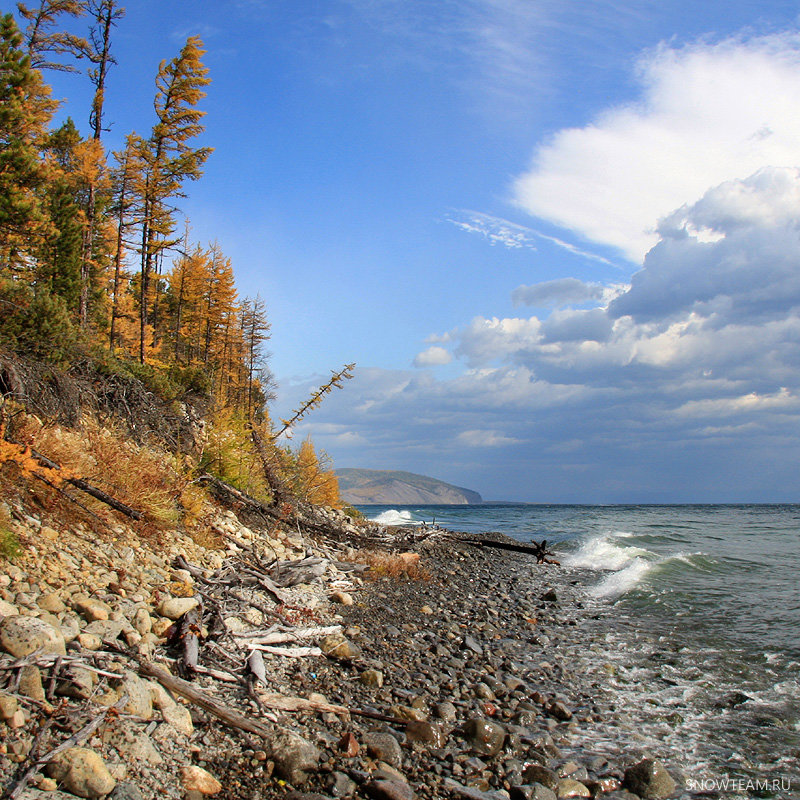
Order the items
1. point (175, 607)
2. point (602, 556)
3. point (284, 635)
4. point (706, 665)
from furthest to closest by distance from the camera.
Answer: point (602, 556) → point (706, 665) → point (284, 635) → point (175, 607)

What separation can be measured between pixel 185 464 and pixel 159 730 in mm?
7683

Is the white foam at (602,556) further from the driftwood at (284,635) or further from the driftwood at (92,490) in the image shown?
the driftwood at (92,490)

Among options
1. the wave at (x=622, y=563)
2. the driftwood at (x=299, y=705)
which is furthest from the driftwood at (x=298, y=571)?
the wave at (x=622, y=563)

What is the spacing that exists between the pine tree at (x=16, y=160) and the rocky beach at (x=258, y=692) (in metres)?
11.5

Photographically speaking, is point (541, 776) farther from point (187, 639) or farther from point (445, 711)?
point (187, 639)

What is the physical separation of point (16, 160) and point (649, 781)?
19.0 m

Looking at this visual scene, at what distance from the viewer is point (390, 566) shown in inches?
523

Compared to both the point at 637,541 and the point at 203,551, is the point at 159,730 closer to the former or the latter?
the point at 203,551

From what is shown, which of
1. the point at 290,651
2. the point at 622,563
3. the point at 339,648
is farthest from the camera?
the point at 622,563

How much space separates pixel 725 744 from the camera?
614cm

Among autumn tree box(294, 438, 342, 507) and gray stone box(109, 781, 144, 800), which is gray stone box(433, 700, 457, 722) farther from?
autumn tree box(294, 438, 342, 507)

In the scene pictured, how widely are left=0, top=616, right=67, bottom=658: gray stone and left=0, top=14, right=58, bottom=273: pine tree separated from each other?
13.7m

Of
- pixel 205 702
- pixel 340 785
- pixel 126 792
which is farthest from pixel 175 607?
pixel 340 785

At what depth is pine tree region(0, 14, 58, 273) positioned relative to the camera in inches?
569
